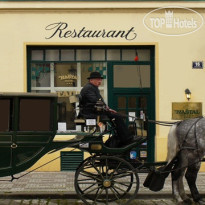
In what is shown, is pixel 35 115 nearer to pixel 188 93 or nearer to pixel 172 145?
pixel 172 145

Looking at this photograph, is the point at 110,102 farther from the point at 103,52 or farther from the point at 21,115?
the point at 21,115

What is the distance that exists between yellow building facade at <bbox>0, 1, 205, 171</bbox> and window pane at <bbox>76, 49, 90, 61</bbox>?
0.11 meters

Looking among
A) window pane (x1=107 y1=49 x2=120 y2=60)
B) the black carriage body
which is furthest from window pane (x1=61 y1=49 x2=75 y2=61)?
the black carriage body

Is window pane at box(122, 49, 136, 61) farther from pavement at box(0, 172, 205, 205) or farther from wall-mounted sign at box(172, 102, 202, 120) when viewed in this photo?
pavement at box(0, 172, 205, 205)

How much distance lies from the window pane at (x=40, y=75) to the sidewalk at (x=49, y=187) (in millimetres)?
2358

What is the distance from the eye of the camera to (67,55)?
11602 millimetres

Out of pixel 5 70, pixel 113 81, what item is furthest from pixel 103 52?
pixel 5 70

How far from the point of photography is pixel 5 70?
11211 mm

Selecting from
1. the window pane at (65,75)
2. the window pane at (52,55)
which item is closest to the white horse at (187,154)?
the window pane at (65,75)

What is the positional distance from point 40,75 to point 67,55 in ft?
2.79

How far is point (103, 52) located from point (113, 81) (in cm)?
78

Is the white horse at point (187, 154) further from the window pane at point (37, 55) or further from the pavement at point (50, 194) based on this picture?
the window pane at point (37, 55)

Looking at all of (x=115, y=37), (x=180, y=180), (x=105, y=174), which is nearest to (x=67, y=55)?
(x=115, y=37)

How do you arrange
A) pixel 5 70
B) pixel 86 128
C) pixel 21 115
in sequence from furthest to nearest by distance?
pixel 5 70
pixel 86 128
pixel 21 115
